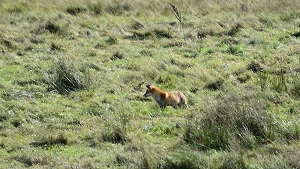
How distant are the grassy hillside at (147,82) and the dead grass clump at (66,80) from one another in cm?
3

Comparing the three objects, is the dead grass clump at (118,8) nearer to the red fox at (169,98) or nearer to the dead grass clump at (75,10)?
the dead grass clump at (75,10)

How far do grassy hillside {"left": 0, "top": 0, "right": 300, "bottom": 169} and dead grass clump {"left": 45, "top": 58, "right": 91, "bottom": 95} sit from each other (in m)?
0.03

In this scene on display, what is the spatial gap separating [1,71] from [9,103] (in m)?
2.40

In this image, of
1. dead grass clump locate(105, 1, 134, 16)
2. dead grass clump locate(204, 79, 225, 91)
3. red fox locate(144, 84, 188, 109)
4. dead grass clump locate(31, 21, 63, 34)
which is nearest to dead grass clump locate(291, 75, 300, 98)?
dead grass clump locate(204, 79, 225, 91)

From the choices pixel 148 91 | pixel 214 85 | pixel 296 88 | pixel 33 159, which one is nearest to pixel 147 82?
pixel 214 85

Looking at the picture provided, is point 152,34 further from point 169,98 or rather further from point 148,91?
point 169,98

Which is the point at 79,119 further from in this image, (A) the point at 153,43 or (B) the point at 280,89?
(A) the point at 153,43

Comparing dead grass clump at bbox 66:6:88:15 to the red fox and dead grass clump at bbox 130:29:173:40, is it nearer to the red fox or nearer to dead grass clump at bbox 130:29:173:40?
dead grass clump at bbox 130:29:173:40

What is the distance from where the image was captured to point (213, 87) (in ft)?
41.1

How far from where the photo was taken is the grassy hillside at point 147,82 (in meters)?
8.47

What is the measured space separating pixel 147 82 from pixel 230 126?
453cm

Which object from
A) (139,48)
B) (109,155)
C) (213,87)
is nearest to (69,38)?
(139,48)

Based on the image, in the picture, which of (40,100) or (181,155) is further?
(40,100)

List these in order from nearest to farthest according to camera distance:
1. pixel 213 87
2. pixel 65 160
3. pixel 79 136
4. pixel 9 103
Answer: pixel 65 160
pixel 79 136
pixel 9 103
pixel 213 87
